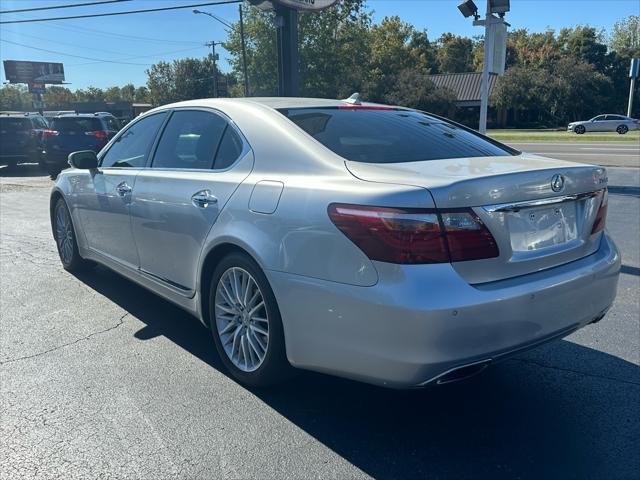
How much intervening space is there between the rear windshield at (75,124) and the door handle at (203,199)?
13.7m

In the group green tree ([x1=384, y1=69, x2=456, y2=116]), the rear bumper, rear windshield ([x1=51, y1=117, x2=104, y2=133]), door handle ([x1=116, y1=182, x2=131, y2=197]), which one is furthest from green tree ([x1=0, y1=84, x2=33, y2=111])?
the rear bumper

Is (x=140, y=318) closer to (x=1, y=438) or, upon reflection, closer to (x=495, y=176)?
(x=1, y=438)

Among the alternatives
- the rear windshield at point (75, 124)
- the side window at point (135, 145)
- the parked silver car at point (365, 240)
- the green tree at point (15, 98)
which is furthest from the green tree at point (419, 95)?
the green tree at point (15, 98)

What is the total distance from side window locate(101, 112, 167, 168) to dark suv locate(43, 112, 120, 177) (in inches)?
446

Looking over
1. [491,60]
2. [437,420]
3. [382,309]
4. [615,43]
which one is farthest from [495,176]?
[615,43]

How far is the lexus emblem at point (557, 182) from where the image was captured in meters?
2.88

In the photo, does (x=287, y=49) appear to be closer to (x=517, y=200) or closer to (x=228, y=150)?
(x=228, y=150)

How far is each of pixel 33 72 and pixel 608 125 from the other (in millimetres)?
69428

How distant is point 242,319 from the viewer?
11.1 ft

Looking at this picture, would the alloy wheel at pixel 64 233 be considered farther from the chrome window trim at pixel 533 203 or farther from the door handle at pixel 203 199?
the chrome window trim at pixel 533 203

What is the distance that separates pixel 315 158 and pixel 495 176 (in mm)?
926

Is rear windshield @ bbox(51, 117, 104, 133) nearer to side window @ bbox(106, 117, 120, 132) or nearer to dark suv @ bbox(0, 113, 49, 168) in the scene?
side window @ bbox(106, 117, 120, 132)

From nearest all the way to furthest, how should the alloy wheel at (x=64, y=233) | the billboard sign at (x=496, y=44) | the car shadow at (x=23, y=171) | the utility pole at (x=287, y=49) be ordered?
the alloy wheel at (x=64, y=233), the billboard sign at (x=496, y=44), the utility pole at (x=287, y=49), the car shadow at (x=23, y=171)

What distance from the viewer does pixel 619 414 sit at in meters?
3.16
